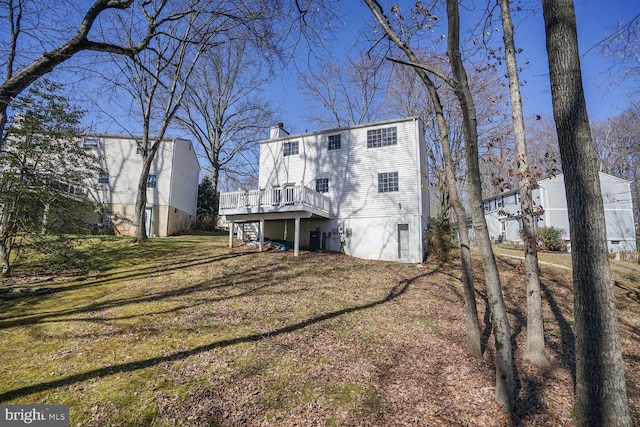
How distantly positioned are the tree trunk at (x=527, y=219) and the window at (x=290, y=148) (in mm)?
13262

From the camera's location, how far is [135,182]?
21.2 m

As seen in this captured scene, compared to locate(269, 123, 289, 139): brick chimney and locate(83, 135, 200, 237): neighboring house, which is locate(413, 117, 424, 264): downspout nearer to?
locate(269, 123, 289, 139): brick chimney

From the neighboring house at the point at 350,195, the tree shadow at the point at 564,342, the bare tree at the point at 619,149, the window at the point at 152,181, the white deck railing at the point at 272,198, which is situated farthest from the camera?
the bare tree at the point at 619,149

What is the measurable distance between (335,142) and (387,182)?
396 centimetres

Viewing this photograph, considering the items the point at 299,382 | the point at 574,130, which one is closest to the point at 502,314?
the point at 574,130

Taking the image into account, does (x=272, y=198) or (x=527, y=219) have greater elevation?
(x=272, y=198)

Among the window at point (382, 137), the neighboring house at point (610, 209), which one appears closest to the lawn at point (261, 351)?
the window at point (382, 137)

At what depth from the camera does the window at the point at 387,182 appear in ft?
53.8

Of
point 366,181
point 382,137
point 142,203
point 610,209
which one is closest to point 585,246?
point 366,181

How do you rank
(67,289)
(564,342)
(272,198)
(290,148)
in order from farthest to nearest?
(290,148), (272,198), (67,289), (564,342)

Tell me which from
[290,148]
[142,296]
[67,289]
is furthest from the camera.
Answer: [290,148]

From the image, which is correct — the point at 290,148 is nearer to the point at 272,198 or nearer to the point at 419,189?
the point at 272,198

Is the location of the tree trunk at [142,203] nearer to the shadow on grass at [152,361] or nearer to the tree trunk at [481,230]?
the shadow on grass at [152,361]

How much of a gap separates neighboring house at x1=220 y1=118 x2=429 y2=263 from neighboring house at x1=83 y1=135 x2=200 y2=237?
716 cm
